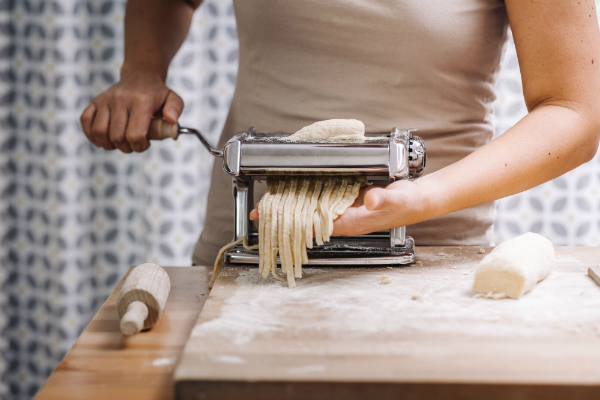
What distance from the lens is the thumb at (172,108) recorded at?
108 cm

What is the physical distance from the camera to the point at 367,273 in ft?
2.86

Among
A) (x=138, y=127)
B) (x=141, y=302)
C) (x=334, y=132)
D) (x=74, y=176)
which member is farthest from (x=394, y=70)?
(x=74, y=176)

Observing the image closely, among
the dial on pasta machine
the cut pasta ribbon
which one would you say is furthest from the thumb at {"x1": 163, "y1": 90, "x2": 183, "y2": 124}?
the cut pasta ribbon

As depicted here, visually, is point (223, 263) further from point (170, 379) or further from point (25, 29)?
point (25, 29)

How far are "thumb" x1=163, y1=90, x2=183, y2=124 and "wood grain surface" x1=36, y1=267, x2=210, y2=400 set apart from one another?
0.44m

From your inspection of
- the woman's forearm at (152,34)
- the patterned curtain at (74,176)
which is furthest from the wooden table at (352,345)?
the patterned curtain at (74,176)

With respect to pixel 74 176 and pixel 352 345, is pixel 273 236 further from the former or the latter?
pixel 74 176

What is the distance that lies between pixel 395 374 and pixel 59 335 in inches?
80.9

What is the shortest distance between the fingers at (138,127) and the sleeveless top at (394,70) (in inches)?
9.8

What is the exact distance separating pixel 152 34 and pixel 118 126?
33cm

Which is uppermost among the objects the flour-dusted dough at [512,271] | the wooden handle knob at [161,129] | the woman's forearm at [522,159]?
the wooden handle knob at [161,129]

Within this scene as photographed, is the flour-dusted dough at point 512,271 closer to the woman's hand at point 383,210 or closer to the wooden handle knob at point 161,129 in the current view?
the woman's hand at point 383,210

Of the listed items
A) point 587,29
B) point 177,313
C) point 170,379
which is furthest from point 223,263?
point 587,29

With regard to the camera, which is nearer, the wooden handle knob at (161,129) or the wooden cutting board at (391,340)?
the wooden cutting board at (391,340)
